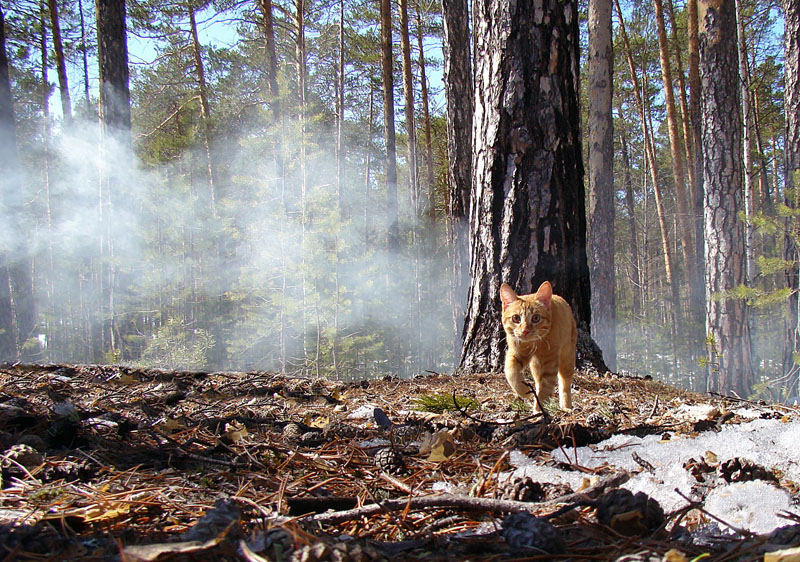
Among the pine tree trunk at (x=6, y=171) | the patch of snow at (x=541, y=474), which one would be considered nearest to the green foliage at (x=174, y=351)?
the pine tree trunk at (x=6, y=171)

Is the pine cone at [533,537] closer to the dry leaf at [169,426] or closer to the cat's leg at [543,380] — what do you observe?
the dry leaf at [169,426]

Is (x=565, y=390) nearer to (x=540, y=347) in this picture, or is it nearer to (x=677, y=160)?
(x=540, y=347)

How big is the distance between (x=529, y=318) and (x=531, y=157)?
1.44 meters

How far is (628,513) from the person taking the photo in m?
0.91

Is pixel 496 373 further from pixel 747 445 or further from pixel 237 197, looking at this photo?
pixel 237 197

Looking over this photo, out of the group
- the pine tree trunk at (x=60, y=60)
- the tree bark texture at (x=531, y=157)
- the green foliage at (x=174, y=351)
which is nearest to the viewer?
the tree bark texture at (x=531, y=157)

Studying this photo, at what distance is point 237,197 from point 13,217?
6.83 meters

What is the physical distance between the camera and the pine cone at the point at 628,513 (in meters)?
0.90

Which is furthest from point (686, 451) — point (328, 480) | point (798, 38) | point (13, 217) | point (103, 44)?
point (13, 217)

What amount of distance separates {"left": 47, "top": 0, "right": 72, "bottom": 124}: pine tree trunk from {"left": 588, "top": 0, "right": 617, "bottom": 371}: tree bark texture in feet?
55.6

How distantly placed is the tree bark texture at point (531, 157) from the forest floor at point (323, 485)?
1.19 m

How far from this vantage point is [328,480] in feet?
4.13

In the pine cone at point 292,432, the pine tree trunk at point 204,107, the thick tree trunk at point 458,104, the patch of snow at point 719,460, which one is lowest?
the patch of snow at point 719,460

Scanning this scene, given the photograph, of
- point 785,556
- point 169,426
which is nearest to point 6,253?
point 169,426
